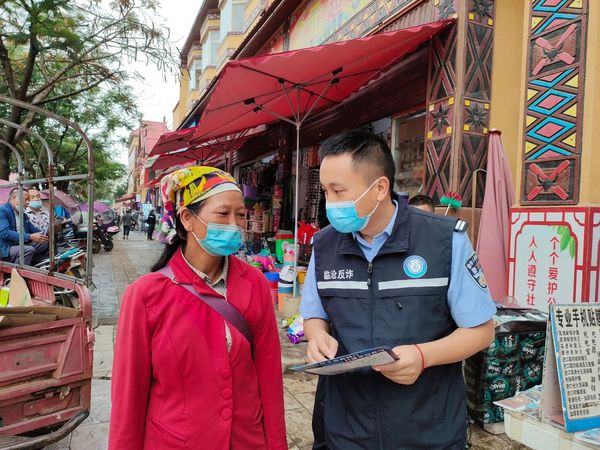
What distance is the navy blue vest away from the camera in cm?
141

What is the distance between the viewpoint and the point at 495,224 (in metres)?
4.29

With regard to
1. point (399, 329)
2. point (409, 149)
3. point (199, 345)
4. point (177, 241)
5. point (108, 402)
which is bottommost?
point (108, 402)

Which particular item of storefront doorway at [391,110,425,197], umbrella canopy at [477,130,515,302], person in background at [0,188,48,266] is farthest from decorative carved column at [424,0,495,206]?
person in background at [0,188,48,266]

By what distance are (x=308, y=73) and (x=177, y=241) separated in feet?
12.8

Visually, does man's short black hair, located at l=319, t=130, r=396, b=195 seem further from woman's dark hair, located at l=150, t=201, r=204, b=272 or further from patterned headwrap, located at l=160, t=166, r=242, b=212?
woman's dark hair, located at l=150, t=201, r=204, b=272

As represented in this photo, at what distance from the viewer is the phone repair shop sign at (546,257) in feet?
11.4

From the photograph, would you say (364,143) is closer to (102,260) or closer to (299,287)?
(299,287)

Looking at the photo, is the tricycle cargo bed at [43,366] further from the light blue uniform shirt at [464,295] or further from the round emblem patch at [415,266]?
the light blue uniform shirt at [464,295]

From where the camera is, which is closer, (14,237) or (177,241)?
(177,241)

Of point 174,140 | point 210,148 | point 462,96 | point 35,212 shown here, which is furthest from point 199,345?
point 210,148

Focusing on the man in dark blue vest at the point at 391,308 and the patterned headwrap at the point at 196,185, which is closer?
the man in dark blue vest at the point at 391,308

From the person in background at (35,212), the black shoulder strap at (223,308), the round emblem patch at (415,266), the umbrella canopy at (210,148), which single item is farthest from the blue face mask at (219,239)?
the umbrella canopy at (210,148)

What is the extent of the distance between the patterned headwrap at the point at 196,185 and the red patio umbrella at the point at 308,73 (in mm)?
2829

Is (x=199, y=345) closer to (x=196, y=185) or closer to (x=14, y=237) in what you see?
(x=196, y=185)
